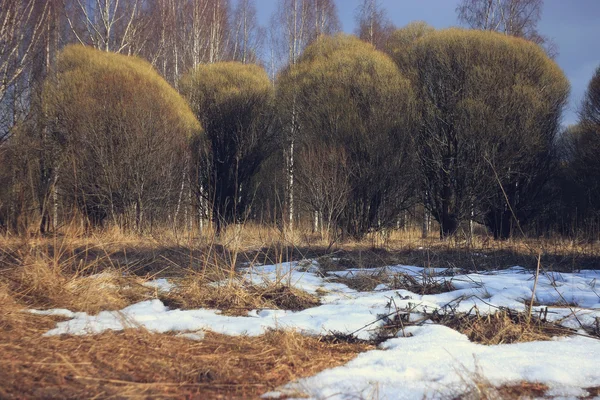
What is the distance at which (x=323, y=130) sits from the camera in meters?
12.0

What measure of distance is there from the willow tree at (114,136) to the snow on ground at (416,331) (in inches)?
307

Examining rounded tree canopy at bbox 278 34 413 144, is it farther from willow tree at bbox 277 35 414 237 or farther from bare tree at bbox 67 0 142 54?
bare tree at bbox 67 0 142 54

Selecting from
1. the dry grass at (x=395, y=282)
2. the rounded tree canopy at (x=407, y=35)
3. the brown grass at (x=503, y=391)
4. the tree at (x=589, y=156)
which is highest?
the rounded tree canopy at (x=407, y=35)

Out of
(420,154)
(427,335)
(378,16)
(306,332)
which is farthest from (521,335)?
(378,16)

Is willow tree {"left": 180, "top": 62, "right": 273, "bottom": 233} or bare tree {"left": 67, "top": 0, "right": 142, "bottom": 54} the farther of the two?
willow tree {"left": 180, "top": 62, "right": 273, "bottom": 233}

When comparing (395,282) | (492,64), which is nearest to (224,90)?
(492,64)

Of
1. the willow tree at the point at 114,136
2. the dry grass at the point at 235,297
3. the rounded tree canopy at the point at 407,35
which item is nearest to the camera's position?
the dry grass at the point at 235,297

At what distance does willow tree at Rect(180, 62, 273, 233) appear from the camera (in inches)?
574

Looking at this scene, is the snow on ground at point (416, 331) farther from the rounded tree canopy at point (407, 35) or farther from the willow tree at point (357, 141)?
the rounded tree canopy at point (407, 35)

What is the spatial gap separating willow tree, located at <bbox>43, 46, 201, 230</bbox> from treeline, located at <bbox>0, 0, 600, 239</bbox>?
4 centimetres

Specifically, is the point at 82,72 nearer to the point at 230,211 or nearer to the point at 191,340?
the point at 230,211

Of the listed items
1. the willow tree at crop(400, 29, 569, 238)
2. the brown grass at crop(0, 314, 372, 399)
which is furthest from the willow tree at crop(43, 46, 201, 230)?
the brown grass at crop(0, 314, 372, 399)

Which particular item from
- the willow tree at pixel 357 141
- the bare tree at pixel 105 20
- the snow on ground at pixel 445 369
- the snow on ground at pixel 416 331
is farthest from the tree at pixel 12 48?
the snow on ground at pixel 445 369

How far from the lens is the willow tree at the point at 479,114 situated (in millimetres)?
11938
